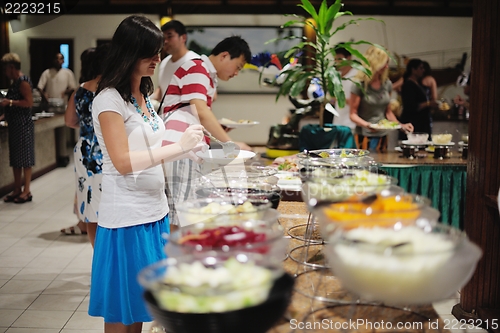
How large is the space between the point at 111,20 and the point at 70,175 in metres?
3.44

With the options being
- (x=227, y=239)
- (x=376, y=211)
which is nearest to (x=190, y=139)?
(x=227, y=239)

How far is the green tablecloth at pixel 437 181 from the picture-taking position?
4367 millimetres

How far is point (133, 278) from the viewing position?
212 centimetres

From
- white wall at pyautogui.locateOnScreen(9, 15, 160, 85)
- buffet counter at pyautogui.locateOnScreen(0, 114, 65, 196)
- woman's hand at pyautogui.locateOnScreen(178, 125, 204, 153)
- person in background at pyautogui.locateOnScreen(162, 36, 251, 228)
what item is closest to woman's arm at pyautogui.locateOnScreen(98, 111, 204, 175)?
woman's hand at pyautogui.locateOnScreen(178, 125, 204, 153)

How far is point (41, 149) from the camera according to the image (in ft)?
26.4

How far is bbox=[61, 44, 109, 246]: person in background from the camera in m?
3.77

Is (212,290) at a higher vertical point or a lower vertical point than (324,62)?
lower

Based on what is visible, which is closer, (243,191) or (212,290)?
(212,290)

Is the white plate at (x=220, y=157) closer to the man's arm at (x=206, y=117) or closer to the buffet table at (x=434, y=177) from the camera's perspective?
the man's arm at (x=206, y=117)

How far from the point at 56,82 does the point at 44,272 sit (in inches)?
237

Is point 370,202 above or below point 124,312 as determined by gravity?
above

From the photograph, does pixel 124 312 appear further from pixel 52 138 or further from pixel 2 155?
pixel 52 138

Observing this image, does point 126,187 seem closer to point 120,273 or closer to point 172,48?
point 120,273

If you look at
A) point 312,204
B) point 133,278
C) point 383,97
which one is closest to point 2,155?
point 383,97
